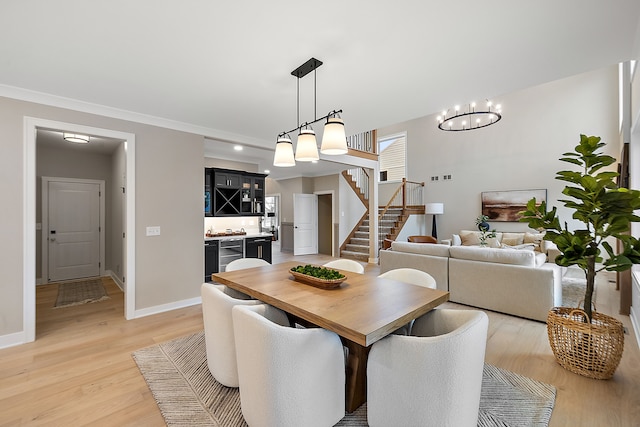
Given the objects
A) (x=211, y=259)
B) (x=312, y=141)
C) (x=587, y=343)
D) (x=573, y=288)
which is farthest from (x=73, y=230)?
(x=573, y=288)

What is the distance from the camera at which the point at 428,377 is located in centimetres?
133

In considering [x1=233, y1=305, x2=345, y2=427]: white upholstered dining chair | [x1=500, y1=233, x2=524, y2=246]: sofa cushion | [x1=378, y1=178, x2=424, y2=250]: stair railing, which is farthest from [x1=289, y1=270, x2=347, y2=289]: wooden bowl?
[x1=500, y1=233, x2=524, y2=246]: sofa cushion

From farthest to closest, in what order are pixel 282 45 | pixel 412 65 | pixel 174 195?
pixel 174 195, pixel 412 65, pixel 282 45

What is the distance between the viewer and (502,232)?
7.16 meters

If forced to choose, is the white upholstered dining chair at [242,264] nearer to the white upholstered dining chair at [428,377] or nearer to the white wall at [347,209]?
the white upholstered dining chair at [428,377]

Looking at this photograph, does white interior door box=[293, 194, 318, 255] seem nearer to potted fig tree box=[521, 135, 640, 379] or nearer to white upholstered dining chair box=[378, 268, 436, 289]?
white upholstered dining chair box=[378, 268, 436, 289]

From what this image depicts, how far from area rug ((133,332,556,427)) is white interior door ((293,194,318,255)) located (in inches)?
237

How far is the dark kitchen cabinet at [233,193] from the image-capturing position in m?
5.49

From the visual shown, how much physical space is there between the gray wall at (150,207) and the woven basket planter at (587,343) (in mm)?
4067

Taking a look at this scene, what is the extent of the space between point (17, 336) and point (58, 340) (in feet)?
1.20

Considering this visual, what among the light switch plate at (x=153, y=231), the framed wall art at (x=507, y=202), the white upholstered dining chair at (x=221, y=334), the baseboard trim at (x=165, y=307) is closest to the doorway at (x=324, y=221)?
the framed wall art at (x=507, y=202)

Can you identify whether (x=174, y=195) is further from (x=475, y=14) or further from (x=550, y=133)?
(x=550, y=133)

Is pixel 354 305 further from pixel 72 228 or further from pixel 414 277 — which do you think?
pixel 72 228

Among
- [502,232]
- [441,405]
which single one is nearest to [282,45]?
[441,405]
